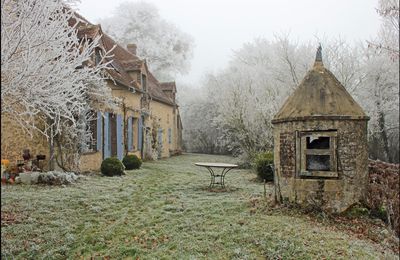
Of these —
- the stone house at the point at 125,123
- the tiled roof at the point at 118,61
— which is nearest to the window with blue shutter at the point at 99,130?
the stone house at the point at 125,123

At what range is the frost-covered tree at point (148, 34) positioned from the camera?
123 feet

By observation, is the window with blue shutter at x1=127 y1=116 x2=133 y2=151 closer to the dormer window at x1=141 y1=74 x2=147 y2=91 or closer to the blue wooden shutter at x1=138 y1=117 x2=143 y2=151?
the blue wooden shutter at x1=138 y1=117 x2=143 y2=151

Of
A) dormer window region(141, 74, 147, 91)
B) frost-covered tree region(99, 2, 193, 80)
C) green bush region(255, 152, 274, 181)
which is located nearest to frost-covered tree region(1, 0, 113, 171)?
green bush region(255, 152, 274, 181)

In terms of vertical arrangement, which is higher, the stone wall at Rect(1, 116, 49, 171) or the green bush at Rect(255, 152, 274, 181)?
the stone wall at Rect(1, 116, 49, 171)

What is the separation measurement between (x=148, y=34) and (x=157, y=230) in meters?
34.3

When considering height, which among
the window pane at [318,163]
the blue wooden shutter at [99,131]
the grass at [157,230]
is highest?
the blue wooden shutter at [99,131]

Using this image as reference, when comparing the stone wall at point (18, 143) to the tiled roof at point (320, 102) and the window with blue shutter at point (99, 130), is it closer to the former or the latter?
the window with blue shutter at point (99, 130)

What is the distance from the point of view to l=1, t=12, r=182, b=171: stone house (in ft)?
41.0

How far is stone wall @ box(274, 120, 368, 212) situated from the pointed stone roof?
167 mm

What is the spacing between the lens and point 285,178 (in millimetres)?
8727

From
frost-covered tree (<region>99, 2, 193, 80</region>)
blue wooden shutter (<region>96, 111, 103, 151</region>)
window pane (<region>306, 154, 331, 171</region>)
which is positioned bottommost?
window pane (<region>306, 154, 331, 171</region>)

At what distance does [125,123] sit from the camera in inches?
725

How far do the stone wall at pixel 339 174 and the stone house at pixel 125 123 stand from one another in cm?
563

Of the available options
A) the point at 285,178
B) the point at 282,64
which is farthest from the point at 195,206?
the point at 282,64
